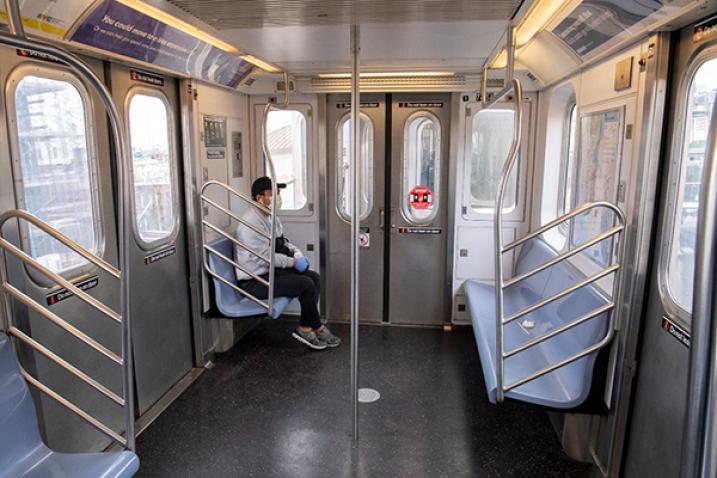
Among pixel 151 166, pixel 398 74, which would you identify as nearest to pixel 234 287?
pixel 151 166

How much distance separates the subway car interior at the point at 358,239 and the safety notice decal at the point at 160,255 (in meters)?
0.02

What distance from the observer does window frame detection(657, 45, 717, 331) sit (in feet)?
7.77

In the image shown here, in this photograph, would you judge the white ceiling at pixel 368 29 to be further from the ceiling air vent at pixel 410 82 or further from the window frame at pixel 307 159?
the window frame at pixel 307 159

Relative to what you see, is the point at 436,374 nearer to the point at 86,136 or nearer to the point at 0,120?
the point at 86,136

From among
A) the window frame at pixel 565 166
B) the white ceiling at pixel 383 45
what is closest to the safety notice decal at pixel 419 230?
the window frame at pixel 565 166

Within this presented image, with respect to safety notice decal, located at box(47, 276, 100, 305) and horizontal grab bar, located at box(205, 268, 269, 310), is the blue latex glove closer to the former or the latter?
horizontal grab bar, located at box(205, 268, 269, 310)

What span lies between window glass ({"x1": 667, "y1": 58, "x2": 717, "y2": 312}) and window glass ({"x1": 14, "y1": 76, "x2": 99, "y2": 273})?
3209mm

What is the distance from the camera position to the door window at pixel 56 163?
8.83ft

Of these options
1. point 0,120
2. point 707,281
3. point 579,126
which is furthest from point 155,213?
point 707,281

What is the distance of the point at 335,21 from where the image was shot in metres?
2.68

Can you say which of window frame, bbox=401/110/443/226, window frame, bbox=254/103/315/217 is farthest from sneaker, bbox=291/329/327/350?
window frame, bbox=401/110/443/226

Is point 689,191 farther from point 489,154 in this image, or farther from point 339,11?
point 489,154

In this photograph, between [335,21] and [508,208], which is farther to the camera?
[508,208]

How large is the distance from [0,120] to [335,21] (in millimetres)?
1682
